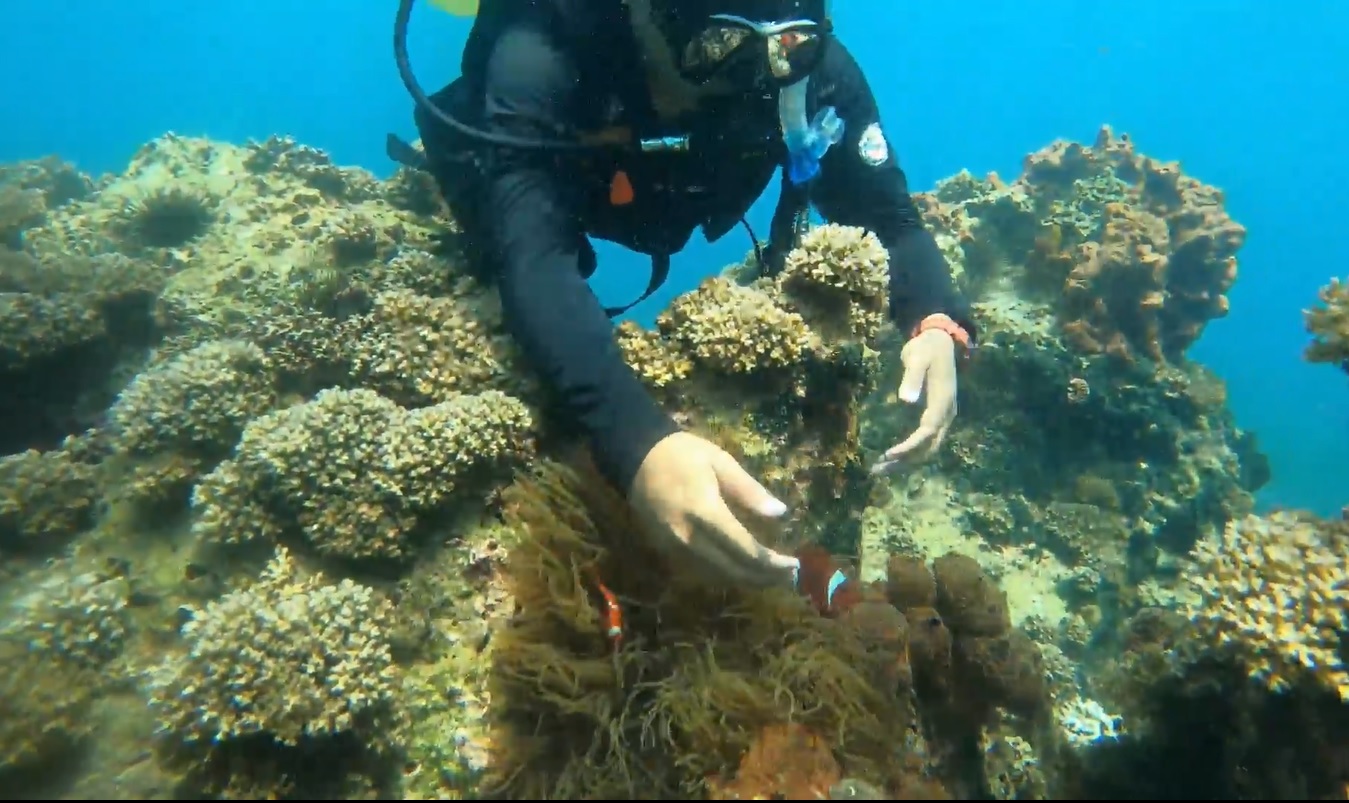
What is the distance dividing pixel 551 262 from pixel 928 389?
1.55 metres

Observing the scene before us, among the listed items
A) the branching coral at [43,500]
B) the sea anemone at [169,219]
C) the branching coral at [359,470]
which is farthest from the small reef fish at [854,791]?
the sea anemone at [169,219]

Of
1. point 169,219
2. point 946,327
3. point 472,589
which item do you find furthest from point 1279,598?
point 169,219

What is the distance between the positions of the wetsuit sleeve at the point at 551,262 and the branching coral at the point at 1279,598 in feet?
7.02

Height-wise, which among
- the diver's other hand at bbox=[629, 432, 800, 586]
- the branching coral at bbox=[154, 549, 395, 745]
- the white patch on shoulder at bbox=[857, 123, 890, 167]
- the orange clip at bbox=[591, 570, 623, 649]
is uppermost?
the white patch on shoulder at bbox=[857, 123, 890, 167]

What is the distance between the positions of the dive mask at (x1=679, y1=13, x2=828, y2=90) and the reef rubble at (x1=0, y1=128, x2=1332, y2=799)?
723mm

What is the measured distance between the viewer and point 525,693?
7.91ft

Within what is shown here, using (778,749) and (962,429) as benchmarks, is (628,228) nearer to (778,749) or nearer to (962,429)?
(778,749)

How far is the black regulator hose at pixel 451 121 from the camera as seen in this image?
2807 mm

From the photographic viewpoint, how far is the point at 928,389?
2988 millimetres

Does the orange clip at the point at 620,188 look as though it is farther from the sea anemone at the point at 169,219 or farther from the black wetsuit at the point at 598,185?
the sea anemone at the point at 169,219

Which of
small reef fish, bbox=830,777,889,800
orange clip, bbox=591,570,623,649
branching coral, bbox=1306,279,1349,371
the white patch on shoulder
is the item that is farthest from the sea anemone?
branching coral, bbox=1306,279,1349,371

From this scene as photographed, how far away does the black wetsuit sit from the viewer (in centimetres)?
263

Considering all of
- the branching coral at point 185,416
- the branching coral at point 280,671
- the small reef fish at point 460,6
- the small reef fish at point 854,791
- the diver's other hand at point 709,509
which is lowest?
the small reef fish at point 854,791

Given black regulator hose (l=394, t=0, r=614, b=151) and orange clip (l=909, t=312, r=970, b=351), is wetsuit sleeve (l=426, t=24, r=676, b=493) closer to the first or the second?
black regulator hose (l=394, t=0, r=614, b=151)
